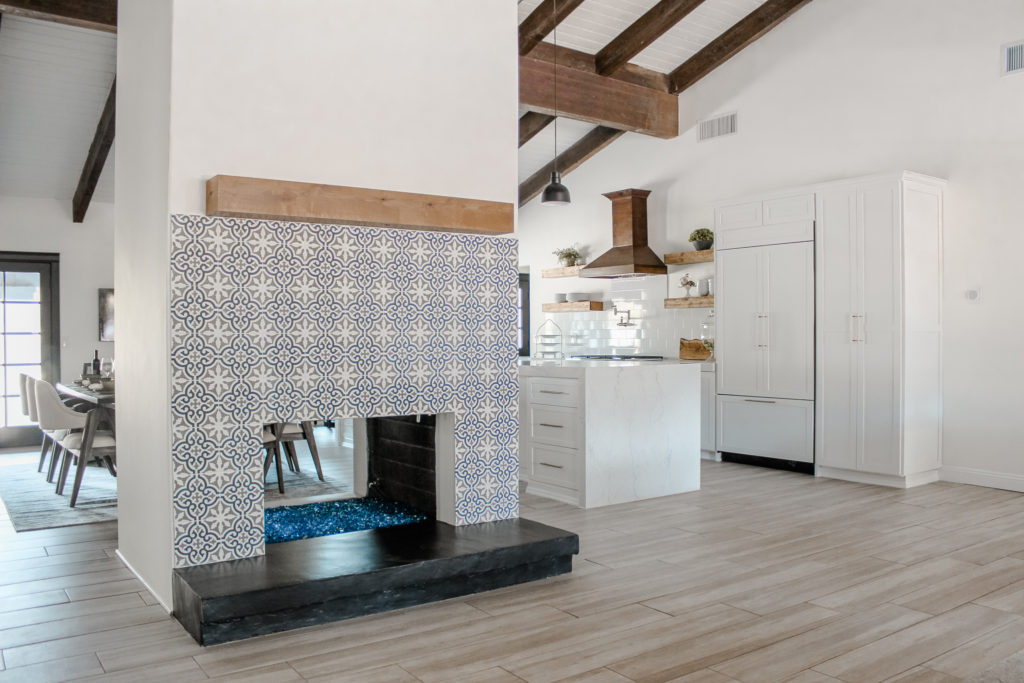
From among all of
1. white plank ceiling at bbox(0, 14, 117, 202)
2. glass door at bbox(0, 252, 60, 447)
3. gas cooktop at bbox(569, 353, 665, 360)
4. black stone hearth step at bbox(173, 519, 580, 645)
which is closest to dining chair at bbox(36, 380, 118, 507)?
black stone hearth step at bbox(173, 519, 580, 645)

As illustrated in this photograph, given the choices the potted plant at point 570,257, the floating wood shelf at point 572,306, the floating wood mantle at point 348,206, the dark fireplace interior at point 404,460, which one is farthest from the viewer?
the potted plant at point 570,257

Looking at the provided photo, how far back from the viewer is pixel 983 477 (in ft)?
18.2

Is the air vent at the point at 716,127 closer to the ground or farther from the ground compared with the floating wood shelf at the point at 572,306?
farther from the ground

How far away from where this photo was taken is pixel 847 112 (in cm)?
636

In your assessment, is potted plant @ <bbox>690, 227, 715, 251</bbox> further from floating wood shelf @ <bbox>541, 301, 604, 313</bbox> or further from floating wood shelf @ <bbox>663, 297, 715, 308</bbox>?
floating wood shelf @ <bbox>541, 301, 604, 313</bbox>

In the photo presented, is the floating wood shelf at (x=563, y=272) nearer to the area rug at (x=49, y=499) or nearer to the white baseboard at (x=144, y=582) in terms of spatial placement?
the area rug at (x=49, y=499)

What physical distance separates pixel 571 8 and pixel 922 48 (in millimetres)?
2671

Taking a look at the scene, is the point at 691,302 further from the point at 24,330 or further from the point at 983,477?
the point at 24,330

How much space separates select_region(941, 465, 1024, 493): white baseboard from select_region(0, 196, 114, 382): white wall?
Answer: 7978 millimetres

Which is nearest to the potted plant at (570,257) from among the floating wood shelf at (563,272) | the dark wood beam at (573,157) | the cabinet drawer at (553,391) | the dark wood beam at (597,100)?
the floating wood shelf at (563,272)

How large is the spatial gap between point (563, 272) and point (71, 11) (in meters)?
5.20

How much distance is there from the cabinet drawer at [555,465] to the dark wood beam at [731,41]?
14.1 ft

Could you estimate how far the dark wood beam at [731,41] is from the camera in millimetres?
6797

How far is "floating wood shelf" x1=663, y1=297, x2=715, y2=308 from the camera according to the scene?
280 inches
